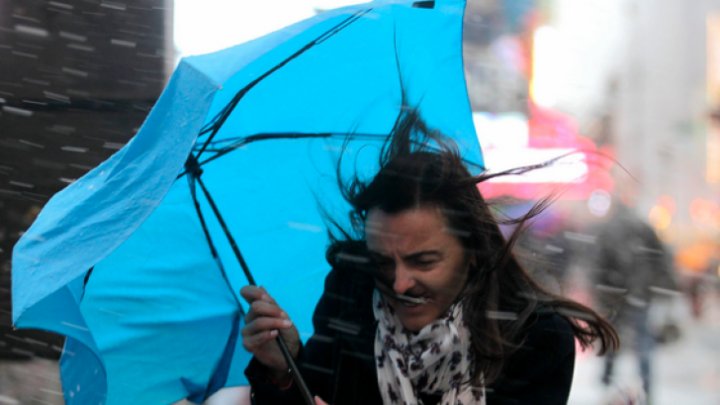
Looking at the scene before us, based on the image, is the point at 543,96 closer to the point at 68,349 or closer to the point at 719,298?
the point at 719,298

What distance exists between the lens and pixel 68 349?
2.69m

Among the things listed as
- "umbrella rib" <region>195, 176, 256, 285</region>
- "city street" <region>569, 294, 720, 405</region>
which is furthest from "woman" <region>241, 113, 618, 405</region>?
"city street" <region>569, 294, 720, 405</region>

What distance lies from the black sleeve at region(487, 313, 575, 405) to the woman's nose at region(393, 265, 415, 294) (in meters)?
0.35

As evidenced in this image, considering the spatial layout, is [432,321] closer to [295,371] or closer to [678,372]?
[295,371]

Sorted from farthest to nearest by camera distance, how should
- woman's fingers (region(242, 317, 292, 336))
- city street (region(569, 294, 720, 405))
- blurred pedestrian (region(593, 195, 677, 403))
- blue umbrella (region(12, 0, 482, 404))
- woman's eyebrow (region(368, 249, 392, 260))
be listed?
city street (region(569, 294, 720, 405)) < blurred pedestrian (region(593, 195, 677, 403)) < blue umbrella (region(12, 0, 482, 404)) < woman's eyebrow (region(368, 249, 392, 260)) < woman's fingers (region(242, 317, 292, 336))

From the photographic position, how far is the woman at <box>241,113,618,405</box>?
2.55m

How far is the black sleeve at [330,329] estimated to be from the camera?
2599 mm

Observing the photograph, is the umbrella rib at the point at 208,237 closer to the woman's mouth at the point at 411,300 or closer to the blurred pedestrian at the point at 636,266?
the woman's mouth at the point at 411,300

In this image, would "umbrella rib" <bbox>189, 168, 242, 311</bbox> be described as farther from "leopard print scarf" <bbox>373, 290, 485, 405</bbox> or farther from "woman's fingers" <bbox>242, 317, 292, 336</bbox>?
"leopard print scarf" <bbox>373, 290, 485, 405</bbox>

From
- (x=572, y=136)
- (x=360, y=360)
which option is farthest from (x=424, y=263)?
(x=572, y=136)

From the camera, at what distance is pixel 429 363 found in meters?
2.56

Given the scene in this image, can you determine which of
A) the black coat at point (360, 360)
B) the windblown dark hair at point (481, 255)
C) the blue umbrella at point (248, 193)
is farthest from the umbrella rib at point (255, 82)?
the black coat at point (360, 360)

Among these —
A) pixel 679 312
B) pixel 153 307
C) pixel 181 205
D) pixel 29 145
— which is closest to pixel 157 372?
pixel 153 307

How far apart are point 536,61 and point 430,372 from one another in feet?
55.5
